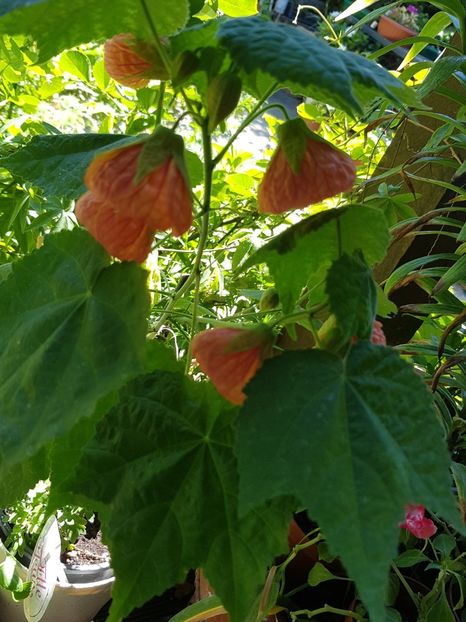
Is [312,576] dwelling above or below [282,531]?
below

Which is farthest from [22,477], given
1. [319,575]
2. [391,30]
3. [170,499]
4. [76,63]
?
[391,30]

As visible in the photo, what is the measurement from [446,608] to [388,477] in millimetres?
431

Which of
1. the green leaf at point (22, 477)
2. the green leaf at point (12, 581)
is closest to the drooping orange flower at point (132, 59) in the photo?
the green leaf at point (22, 477)

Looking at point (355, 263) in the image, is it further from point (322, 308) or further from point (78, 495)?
point (78, 495)

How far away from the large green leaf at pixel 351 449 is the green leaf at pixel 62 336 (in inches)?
2.7

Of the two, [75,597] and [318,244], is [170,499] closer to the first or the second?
[318,244]

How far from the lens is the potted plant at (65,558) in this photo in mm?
938

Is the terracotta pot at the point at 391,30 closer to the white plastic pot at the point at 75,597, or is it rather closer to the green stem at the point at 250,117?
the white plastic pot at the point at 75,597

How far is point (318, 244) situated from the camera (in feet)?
1.29

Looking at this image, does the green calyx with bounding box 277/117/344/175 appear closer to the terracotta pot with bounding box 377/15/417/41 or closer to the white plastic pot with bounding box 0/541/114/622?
the white plastic pot with bounding box 0/541/114/622

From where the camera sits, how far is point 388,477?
0.89 feet

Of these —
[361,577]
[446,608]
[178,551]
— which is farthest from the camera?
[446,608]

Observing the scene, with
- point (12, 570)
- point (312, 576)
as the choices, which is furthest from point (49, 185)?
point (12, 570)

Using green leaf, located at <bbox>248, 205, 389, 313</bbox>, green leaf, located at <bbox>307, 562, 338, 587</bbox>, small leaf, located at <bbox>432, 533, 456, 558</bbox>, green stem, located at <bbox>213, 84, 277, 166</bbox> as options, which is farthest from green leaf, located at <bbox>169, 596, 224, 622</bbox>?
green stem, located at <bbox>213, 84, 277, 166</bbox>
